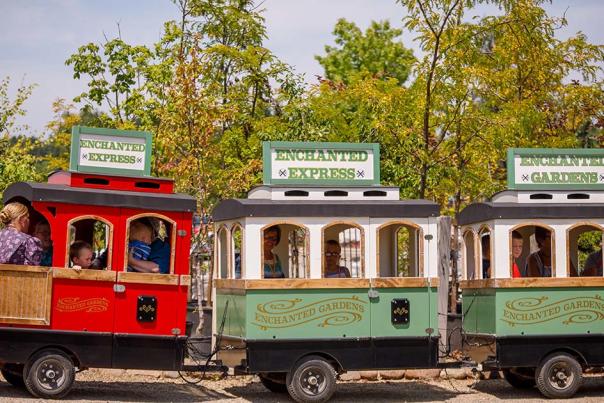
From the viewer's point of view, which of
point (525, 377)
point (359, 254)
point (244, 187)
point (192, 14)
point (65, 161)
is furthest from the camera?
point (65, 161)

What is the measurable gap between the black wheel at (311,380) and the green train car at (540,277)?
6.95ft

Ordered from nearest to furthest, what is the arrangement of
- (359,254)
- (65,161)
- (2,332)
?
(2,332)
(359,254)
(65,161)

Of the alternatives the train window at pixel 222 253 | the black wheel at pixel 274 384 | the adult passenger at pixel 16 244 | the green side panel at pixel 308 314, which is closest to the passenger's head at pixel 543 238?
the green side panel at pixel 308 314

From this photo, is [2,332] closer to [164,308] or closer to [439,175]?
[164,308]

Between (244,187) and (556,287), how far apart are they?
18.8 ft

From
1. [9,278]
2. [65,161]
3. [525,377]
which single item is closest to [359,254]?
[525,377]

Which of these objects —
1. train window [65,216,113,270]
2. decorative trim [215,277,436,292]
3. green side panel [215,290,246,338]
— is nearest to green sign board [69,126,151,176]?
train window [65,216,113,270]

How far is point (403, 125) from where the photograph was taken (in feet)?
59.5

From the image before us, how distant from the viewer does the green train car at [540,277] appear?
13.9 m

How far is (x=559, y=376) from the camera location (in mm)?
14047

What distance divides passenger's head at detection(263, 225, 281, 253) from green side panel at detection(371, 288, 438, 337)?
4.65 ft

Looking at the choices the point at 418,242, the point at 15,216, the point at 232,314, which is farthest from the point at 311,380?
the point at 15,216

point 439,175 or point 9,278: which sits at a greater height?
→ point 439,175

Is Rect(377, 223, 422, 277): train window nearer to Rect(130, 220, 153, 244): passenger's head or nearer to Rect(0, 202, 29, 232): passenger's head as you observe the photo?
Rect(130, 220, 153, 244): passenger's head
